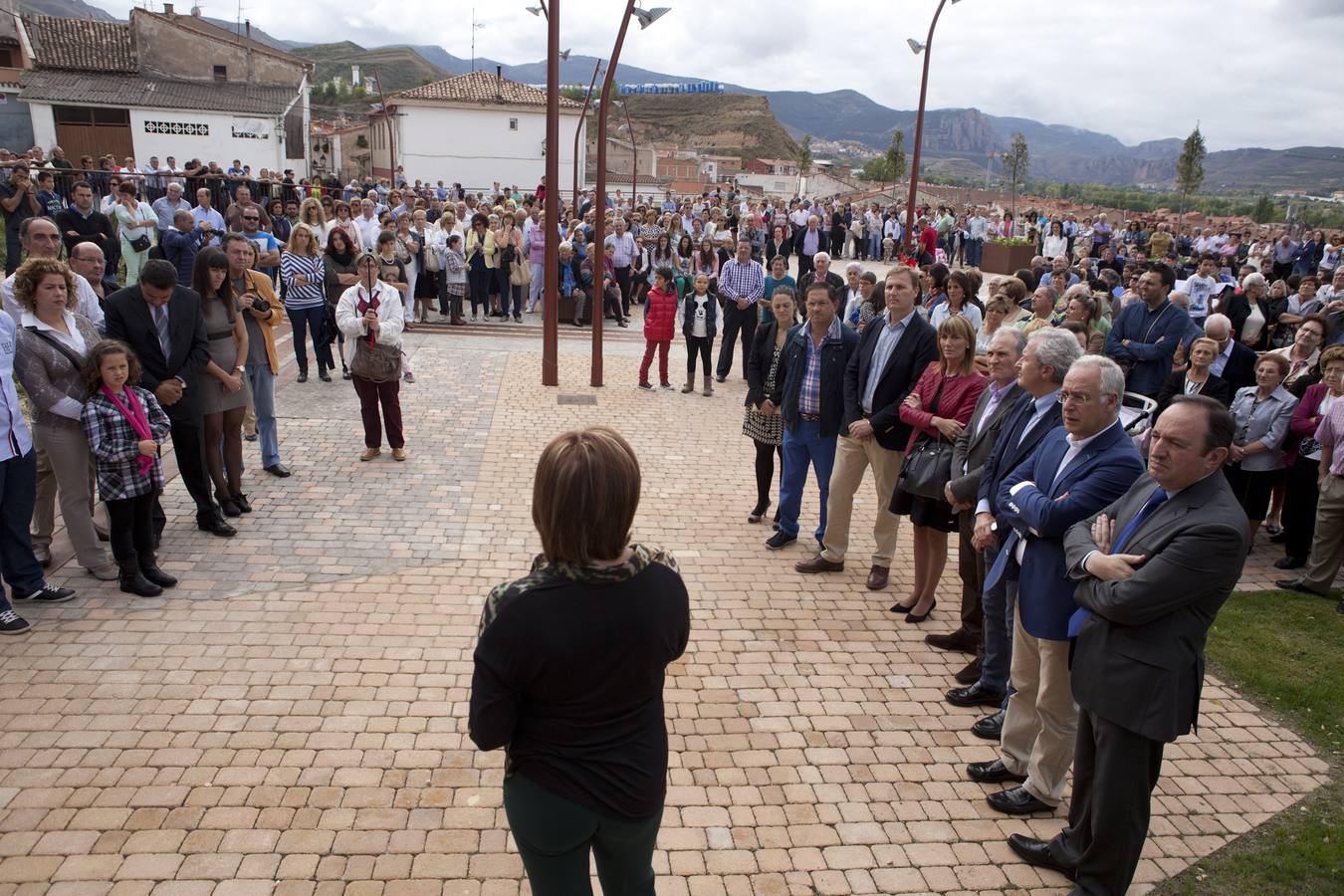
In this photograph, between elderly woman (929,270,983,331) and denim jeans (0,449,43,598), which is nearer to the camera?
denim jeans (0,449,43,598)

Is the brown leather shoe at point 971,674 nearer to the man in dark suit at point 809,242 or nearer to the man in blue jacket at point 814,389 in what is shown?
the man in blue jacket at point 814,389

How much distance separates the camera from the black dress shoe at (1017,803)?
4.07 meters

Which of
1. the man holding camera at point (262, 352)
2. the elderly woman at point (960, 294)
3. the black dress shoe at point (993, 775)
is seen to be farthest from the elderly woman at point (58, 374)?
the elderly woman at point (960, 294)

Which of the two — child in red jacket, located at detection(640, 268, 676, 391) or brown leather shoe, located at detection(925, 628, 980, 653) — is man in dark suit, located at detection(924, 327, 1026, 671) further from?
child in red jacket, located at detection(640, 268, 676, 391)

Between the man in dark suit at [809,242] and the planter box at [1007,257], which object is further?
the planter box at [1007,257]

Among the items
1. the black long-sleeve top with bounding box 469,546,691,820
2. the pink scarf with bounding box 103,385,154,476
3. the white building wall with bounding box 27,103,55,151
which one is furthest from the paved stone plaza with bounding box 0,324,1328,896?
the white building wall with bounding box 27,103,55,151

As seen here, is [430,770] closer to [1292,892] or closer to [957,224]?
[1292,892]

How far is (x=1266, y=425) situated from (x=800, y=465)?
406cm

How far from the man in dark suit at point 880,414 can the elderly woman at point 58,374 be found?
16.3 feet

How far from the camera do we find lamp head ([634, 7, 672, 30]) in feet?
40.2

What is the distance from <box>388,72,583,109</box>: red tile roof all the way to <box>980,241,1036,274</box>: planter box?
124ft

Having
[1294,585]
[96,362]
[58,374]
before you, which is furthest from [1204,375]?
[58,374]

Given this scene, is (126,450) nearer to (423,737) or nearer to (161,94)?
(423,737)

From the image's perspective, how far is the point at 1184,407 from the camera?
308 cm
